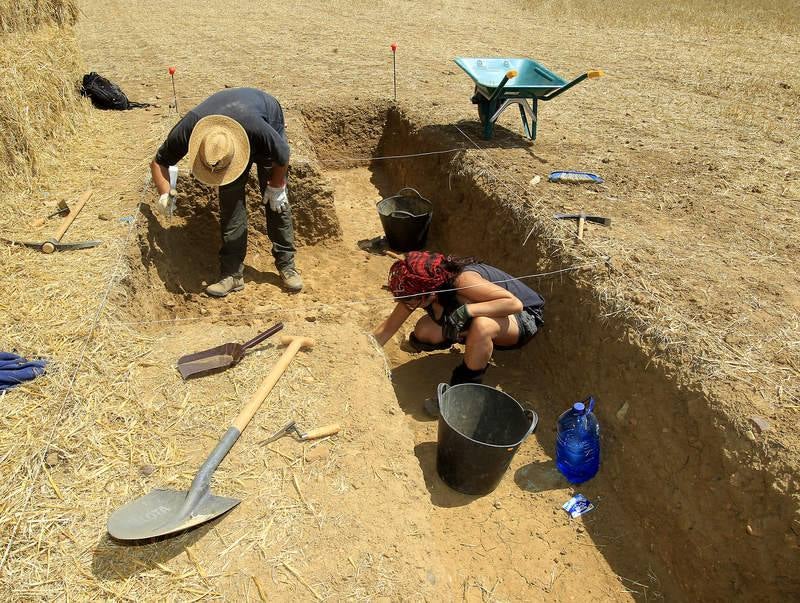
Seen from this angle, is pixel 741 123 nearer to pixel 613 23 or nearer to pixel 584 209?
pixel 584 209

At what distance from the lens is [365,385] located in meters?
3.49

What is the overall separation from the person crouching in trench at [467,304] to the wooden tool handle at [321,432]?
1.07 metres

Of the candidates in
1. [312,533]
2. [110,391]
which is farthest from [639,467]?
[110,391]

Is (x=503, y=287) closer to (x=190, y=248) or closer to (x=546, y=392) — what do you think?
(x=546, y=392)

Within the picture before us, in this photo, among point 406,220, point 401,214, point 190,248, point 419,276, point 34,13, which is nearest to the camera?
point 419,276

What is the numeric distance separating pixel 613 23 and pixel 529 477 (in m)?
15.7

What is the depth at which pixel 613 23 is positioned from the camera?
15.6 metres

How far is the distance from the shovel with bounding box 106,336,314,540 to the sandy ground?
0.30 ft

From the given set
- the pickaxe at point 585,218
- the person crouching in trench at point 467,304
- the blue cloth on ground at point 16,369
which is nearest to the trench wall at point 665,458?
the pickaxe at point 585,218

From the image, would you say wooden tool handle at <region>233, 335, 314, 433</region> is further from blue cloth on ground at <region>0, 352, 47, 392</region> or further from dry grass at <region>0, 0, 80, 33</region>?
dry grass at <region>0, 0, 80, 33</region>

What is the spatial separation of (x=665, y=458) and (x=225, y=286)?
3.90 m

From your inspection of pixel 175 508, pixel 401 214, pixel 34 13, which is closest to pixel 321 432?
pixel 175 508

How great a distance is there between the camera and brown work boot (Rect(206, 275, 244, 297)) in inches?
204

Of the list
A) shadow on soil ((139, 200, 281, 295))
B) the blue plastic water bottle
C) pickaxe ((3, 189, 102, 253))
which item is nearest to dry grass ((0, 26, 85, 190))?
pickaxe ((3, 189, 102, 253))
